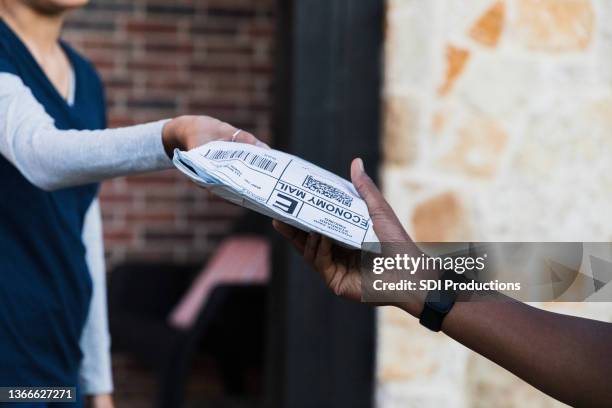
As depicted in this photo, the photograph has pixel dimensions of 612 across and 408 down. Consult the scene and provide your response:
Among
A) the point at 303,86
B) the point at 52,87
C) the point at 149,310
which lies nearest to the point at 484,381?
the point at 303,86

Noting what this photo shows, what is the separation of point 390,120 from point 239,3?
2.27 meters

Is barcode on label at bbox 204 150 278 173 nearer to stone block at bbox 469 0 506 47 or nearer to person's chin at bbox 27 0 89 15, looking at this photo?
person's chin at bbox 27 0 89 15

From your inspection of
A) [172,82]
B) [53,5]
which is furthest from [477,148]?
[172,82]

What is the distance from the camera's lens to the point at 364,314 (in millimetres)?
2775

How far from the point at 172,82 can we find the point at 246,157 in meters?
3.67

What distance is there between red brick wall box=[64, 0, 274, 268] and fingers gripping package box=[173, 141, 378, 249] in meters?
3.52

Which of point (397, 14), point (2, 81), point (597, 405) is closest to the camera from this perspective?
point (597, 405)

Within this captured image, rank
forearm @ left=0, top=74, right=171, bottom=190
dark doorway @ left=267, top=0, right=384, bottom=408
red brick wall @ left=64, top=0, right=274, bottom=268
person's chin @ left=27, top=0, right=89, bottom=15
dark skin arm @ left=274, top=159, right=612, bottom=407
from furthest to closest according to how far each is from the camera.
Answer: red brick wall @ left=64, top=0, right=274, bottom=268, dark doorway @ left=267, top=0, right=384, bottom=408, person's chin @ left=27, top=0, right=89, bottom=15, forearm @ left=0, top=74, right=171, bottom=190, dark skin arm @ left=274, top=159, right=612, bottom=407

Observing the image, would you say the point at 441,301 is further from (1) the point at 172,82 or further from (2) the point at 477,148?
(1) the point at 172,82

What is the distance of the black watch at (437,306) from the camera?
3.81 feet

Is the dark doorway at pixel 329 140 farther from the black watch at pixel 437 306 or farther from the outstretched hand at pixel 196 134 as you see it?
the black watch at pixel 437 306

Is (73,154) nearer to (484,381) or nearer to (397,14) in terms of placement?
(397,14)

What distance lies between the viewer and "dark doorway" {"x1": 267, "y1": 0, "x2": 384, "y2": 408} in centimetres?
276

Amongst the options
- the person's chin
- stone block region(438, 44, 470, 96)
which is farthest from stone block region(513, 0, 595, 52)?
the person's chin
